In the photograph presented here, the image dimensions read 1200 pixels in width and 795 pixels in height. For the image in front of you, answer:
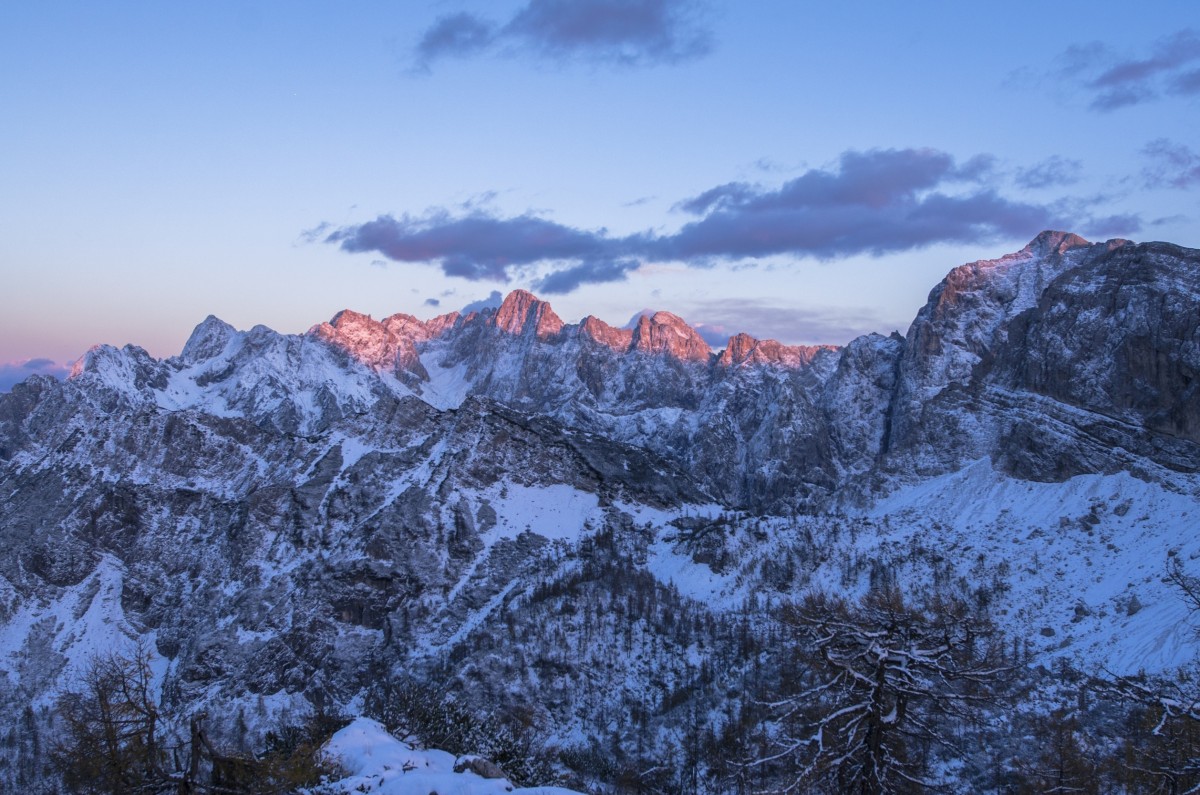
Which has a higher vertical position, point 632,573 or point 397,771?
point 397,771

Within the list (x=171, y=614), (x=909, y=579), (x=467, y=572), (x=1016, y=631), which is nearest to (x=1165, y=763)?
(x=1016, y=631)

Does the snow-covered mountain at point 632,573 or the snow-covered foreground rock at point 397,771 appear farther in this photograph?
the snow-covered mountain at point 632,573

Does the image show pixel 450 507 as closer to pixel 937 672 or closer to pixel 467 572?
pixel 467 572

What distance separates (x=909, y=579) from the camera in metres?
142

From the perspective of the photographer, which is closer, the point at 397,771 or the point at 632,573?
the point at 397,771

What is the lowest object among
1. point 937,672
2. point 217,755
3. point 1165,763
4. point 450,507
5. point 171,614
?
point 171,614

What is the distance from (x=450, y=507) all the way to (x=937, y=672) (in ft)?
572

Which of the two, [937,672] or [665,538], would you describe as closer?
[937,672]

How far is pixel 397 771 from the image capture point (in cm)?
2906

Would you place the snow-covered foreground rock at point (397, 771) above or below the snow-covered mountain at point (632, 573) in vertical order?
above

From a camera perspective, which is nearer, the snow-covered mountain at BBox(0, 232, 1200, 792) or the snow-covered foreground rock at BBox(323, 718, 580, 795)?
the snow-covered foreground rock at BBox(323, 718, 580, 795)

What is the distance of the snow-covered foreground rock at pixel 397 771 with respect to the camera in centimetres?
2722

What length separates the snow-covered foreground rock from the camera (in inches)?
1072

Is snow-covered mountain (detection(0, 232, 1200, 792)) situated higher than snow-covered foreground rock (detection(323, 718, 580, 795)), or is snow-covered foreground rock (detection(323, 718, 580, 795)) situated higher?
snow-covered foreground rock (detection(323, 718, 580, 795))
